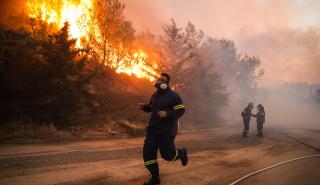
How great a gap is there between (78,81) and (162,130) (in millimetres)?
10181

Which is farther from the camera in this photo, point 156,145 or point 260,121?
point 260,121

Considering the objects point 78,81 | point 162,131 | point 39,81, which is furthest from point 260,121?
point 162,131

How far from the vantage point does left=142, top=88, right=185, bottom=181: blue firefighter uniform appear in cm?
616

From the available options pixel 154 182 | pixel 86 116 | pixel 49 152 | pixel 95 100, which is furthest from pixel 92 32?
pixel 154 182

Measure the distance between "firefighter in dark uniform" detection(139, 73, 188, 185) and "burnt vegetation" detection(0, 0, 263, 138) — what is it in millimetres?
9511

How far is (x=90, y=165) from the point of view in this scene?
7871 millimetres

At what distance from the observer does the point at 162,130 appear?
20.4 feet

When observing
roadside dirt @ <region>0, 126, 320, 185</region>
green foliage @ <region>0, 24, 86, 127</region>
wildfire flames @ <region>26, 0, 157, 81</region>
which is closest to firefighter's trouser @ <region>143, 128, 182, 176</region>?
roadside dirt @ <region>0, 126, 320, 185</region>

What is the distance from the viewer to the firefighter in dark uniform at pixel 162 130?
20.2 ft

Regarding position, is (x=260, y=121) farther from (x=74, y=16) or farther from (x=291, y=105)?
(x=291, y=105)

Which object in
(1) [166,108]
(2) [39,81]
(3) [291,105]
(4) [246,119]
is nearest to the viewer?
(1) [166,108]

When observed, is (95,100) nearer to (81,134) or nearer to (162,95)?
(81,134)

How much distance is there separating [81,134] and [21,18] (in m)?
18.7

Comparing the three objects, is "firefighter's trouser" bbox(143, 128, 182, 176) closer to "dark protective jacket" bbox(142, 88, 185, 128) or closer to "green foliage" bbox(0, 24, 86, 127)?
"dark protective jacket" bbox(142, 88, 185, 128)
